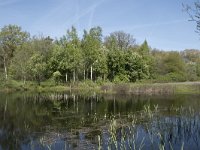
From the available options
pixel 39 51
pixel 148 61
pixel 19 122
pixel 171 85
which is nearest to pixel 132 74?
pixel 148 61

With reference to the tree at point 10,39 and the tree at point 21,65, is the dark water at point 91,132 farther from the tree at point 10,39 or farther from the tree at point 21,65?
the tree at point 10,39

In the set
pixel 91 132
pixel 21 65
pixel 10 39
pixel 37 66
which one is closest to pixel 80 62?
pixel 37 66

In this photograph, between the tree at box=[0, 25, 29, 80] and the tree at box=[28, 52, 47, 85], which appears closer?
the tree at box=[28, 52, 47, 85]

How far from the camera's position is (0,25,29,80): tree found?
64.2 m

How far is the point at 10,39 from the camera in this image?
2657 inches

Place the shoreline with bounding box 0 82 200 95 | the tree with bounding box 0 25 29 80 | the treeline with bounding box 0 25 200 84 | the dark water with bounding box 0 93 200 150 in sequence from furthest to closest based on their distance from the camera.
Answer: the tree with bounding box 0 25 29 80 < the treeline with bounding box 0 25 200 84 < the shoreline with bounding box 0 82 200 95 < the dark water with bounding box 0 93 200 150

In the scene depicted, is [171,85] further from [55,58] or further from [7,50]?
[7,50]

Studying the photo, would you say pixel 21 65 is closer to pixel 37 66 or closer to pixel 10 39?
pixel 37 66

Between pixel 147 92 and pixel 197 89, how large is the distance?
852 cm

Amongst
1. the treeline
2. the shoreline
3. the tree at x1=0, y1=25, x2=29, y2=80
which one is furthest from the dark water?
the tree at x1=0, y1=25, x2=29, y2=80

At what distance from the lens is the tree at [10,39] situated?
64.2 m

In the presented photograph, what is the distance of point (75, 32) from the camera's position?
56.6 m

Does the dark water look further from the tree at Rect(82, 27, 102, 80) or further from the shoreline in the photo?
the tree at Rect(82, 27, 102, 80)

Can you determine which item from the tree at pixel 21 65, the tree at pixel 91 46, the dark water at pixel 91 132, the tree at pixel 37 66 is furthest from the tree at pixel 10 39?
the dark water at pixel 91 132
